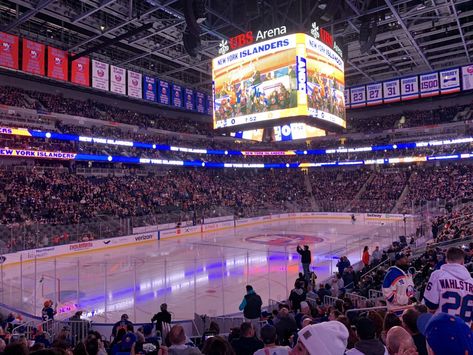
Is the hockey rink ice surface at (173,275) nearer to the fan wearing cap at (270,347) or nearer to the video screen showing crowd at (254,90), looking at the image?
the video screen showing crowd at (254,90)

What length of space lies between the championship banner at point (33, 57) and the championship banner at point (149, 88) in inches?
322

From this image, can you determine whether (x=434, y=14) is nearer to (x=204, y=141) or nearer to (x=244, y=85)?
(x=244, y=85)

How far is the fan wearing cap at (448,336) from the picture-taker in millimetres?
1775

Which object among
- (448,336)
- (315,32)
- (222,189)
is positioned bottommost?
(448,336)

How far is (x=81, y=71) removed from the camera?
1070 inches

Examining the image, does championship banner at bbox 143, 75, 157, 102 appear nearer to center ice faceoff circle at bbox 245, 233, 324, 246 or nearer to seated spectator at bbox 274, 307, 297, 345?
center ice faceoff circle at bbox 245, 233, 324, 246


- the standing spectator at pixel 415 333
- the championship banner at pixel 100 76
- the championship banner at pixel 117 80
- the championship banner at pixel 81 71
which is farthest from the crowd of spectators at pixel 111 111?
the standing spectator at pixel 415 333

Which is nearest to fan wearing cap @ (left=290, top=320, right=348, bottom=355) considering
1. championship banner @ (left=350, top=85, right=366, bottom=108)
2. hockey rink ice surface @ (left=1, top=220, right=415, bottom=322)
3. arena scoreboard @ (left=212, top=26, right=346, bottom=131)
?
hockey rink ice surface @ (left=1, top=220, right=415, bottom=322)

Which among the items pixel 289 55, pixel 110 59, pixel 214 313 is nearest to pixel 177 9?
pixel 289 55

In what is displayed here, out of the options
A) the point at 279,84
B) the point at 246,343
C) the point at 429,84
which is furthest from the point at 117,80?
the point at 429,84

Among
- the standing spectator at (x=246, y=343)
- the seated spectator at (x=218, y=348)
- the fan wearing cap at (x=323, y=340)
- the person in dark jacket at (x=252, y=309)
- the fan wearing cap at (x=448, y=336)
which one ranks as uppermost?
the fan wearing cap at (x=448, y=336)

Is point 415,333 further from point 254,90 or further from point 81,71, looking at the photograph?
point 81,71

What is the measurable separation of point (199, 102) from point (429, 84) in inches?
940

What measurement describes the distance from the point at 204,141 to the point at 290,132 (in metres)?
29.8
